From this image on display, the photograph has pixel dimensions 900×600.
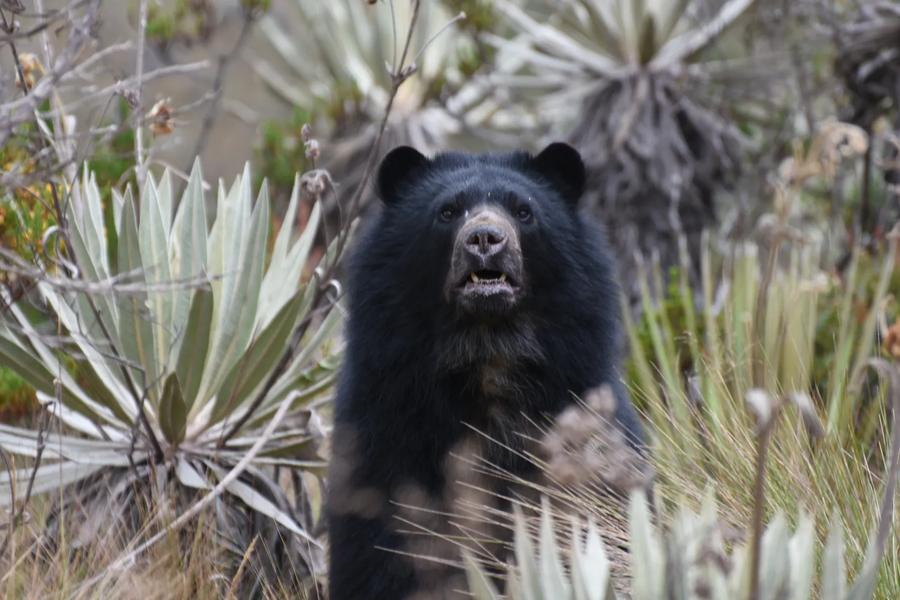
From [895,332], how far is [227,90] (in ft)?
56.1

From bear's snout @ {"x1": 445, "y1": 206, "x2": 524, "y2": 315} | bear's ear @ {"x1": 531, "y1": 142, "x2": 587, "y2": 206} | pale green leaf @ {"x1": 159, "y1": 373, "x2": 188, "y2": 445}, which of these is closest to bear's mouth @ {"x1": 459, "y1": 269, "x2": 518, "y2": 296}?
bear's snout @ {"x1": 445, "y1": 206, "x2": 524, "y2": 315}

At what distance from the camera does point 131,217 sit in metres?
4.94

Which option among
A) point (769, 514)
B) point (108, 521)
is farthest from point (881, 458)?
point (108, 521)

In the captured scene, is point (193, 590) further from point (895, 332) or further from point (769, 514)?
point (895, 332)

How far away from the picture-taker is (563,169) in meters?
4.85

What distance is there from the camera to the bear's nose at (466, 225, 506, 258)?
4.17 meters

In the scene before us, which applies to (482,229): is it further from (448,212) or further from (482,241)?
(448,212)

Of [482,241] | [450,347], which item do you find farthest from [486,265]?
[450,347]

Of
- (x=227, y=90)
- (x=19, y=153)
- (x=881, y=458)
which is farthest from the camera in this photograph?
(x=227, y=90)

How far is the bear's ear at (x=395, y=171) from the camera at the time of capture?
4820 mm

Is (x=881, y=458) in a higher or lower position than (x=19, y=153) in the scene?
lower

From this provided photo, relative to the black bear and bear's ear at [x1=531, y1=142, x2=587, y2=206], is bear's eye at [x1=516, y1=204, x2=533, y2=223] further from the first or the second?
bear's ear at [x1=531, y1=142, x2=587, y2=206]

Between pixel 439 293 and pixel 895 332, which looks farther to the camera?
pixel 895 332

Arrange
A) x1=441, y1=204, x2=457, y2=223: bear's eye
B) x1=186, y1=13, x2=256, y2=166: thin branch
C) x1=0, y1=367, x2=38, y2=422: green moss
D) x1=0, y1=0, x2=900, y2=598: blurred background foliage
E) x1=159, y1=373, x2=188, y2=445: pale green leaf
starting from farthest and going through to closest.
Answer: x1=0, y1=0, x2=900, y2=598: blurred background foliage → x1=186, y1=13, x2=256, y2=166: thin branch → x1=0, y1=367, x2=38, y2=422: green moss → x1=159, y1=373, x2=188, y2=445: pale green leaf → x1=441, y1=204, x2=457, y2=223: bear's eye
